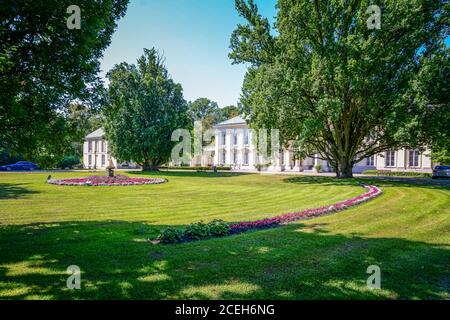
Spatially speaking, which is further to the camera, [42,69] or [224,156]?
[224,156]

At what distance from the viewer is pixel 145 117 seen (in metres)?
37.8

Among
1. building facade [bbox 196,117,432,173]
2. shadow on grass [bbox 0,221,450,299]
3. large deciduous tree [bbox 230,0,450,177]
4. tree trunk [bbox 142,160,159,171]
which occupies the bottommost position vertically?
shadow on grass [bbox 0,221,450,299]

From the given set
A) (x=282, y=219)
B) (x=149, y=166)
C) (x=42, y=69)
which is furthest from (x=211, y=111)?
(x=42, y=69)

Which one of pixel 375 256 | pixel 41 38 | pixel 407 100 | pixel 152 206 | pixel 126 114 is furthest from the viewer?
pixel 126 114

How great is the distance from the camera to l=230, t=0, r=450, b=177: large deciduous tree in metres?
19.7

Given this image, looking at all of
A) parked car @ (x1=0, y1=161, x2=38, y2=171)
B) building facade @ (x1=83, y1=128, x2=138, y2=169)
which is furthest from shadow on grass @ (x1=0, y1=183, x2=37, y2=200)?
building facade @ (x1=83, y1=128, x2=138, y2=169)

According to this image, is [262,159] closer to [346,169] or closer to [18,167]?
[346,169]

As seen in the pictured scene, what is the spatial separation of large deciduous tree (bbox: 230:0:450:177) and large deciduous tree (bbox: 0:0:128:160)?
17438 mm

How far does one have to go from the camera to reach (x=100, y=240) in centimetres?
691

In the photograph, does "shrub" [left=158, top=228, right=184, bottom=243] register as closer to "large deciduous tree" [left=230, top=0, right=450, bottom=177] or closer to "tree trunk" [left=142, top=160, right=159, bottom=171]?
"large deciduous tree" [left=230, top=0, right=450, bottom=177]

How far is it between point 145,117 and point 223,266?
35.2 metres

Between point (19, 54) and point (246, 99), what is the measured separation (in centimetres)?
2404

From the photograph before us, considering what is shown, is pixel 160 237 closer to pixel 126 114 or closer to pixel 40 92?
pixel 40 92

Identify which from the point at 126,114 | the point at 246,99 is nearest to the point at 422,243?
the point at 246,99
